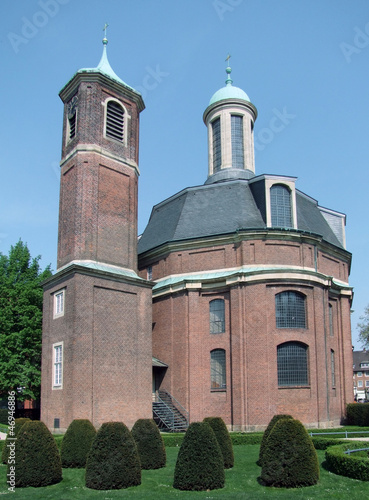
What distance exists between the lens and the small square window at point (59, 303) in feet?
85.6

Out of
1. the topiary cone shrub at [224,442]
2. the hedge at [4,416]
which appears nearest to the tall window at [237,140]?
the hedge at [4,416]

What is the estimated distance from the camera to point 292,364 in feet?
94.4

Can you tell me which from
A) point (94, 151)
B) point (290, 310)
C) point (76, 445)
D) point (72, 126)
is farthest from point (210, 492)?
point (72, 126)

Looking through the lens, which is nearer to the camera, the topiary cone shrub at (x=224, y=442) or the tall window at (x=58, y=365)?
the topiary cone shrub at (x=224, y=442)

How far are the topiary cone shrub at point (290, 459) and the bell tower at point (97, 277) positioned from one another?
12.5 meters

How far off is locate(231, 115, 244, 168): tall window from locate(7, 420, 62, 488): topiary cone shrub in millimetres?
30396

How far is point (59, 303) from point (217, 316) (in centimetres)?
969

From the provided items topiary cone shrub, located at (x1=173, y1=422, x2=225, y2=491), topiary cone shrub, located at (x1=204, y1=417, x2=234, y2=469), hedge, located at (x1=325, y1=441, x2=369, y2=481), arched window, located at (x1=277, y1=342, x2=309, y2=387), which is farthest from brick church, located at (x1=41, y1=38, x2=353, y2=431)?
hedge, located at (x1=325, y1=441, x2=369, y2=481)

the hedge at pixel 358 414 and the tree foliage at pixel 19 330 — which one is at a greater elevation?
the tree foliage at pixel 19 330

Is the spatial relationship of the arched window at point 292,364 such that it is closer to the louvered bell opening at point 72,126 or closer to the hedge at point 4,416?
the louvered bell opening at point 72,126

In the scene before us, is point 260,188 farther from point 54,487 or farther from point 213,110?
point 54,487

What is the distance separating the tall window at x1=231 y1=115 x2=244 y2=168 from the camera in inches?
1614

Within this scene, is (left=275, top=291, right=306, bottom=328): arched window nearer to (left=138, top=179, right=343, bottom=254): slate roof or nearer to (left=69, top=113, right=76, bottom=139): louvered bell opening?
(left=138, top=179, right=343, bottom=254): slate roof

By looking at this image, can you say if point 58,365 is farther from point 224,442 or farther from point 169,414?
point 224,442
